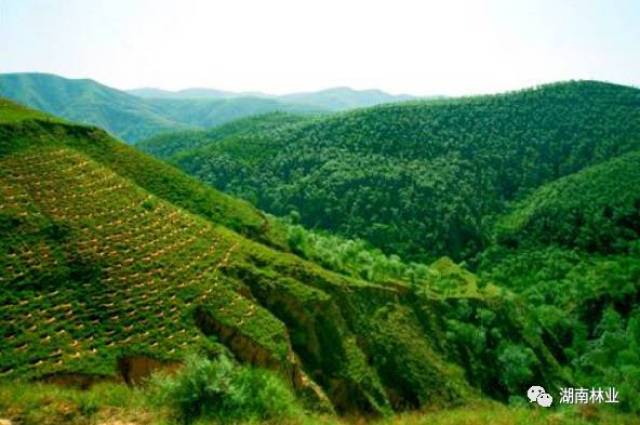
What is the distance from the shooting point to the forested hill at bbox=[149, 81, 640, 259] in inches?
5162

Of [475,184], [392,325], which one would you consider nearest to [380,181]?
[475,184]

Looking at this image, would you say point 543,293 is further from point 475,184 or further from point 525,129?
point 525,129

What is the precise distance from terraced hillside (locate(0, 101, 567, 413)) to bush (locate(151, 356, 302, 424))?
13.3 m

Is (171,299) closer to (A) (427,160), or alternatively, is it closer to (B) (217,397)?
(B) (217,397)

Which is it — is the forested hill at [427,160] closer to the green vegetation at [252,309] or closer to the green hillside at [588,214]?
the green hillside at [588,214]

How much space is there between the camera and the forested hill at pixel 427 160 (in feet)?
430

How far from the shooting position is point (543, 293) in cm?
9406

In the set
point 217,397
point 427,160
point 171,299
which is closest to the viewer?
point 217,397

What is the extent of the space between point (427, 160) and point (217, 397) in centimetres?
14503

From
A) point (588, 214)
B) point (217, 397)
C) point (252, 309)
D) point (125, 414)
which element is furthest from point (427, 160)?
point (125, 414)

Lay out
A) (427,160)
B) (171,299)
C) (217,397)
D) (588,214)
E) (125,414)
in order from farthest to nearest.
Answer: (427,160), (588,214), (171,299), (217,397), (125,414)

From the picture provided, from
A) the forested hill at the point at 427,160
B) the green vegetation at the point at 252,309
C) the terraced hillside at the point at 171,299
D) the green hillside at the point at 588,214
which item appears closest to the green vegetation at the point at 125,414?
the green vegetation at the point at 252,309

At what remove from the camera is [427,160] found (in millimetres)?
154375

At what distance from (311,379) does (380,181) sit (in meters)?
109
